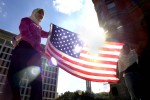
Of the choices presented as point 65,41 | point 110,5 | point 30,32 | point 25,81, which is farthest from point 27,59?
point 25,81

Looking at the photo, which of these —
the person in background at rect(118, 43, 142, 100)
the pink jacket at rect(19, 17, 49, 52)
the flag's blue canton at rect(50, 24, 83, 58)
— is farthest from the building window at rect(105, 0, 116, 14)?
the person in background at rect(118, 43, 142, 100)

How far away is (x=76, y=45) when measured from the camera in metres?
4.97

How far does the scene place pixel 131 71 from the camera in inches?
95.0

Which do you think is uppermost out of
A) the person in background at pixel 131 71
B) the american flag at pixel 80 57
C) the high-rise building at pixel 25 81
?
the high-rise building at pixel 25 81

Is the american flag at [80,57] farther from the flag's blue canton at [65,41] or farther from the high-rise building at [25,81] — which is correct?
the high-rise building at [25,81]

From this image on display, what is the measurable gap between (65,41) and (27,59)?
2.11m

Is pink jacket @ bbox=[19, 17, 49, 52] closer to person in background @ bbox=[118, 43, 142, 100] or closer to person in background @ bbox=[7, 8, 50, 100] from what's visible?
person in background @ bbox=[7, 8, 50, 100]

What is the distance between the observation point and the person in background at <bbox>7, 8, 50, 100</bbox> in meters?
2.61

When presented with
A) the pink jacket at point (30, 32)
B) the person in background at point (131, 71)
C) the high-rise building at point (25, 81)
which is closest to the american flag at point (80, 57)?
the pink jacket at point (30, 32)

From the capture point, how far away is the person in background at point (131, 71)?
2.28m

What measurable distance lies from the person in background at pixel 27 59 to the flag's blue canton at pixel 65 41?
1.35 m

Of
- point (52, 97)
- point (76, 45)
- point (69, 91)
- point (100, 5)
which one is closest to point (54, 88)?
point (52, 97)

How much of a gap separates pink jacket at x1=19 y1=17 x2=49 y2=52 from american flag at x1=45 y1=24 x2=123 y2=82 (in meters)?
1.10

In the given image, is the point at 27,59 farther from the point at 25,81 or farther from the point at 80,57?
the point at 25,81
